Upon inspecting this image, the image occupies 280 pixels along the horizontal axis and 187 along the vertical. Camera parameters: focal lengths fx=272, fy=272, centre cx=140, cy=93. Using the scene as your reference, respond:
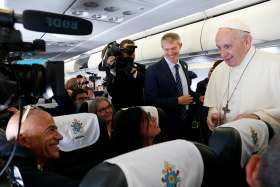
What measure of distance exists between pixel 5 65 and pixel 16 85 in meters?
0.09

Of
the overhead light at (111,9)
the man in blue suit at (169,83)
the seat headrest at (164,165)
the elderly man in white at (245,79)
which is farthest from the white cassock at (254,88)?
the overhead light at (111,9)

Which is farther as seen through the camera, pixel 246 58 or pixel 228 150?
pixel 246 58

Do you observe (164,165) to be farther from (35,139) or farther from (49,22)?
(35,139)

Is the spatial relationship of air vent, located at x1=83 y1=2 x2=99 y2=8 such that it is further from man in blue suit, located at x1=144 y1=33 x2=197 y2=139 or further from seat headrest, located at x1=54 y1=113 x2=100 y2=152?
seat headrest, located at x1=54 y1=113 x2=100 y2=152

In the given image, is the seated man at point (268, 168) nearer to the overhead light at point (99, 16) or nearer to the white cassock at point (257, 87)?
the white cassock at point (257, 87)

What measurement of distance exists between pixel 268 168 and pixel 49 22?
0.72m

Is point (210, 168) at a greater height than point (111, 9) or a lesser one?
lesser

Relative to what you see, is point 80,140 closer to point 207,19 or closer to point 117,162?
point 117,162

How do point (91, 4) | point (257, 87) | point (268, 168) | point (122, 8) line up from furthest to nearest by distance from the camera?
point (122, 8), point (91, 4), point (257, 87), point (268, 168)

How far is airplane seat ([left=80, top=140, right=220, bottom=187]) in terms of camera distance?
2.73 feet

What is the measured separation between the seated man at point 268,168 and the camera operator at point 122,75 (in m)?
2.19

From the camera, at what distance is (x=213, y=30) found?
3.53m

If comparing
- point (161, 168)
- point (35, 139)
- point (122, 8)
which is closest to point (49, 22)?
point (161, 168)

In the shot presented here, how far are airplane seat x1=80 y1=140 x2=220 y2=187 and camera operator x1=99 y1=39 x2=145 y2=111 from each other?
1.83 m
